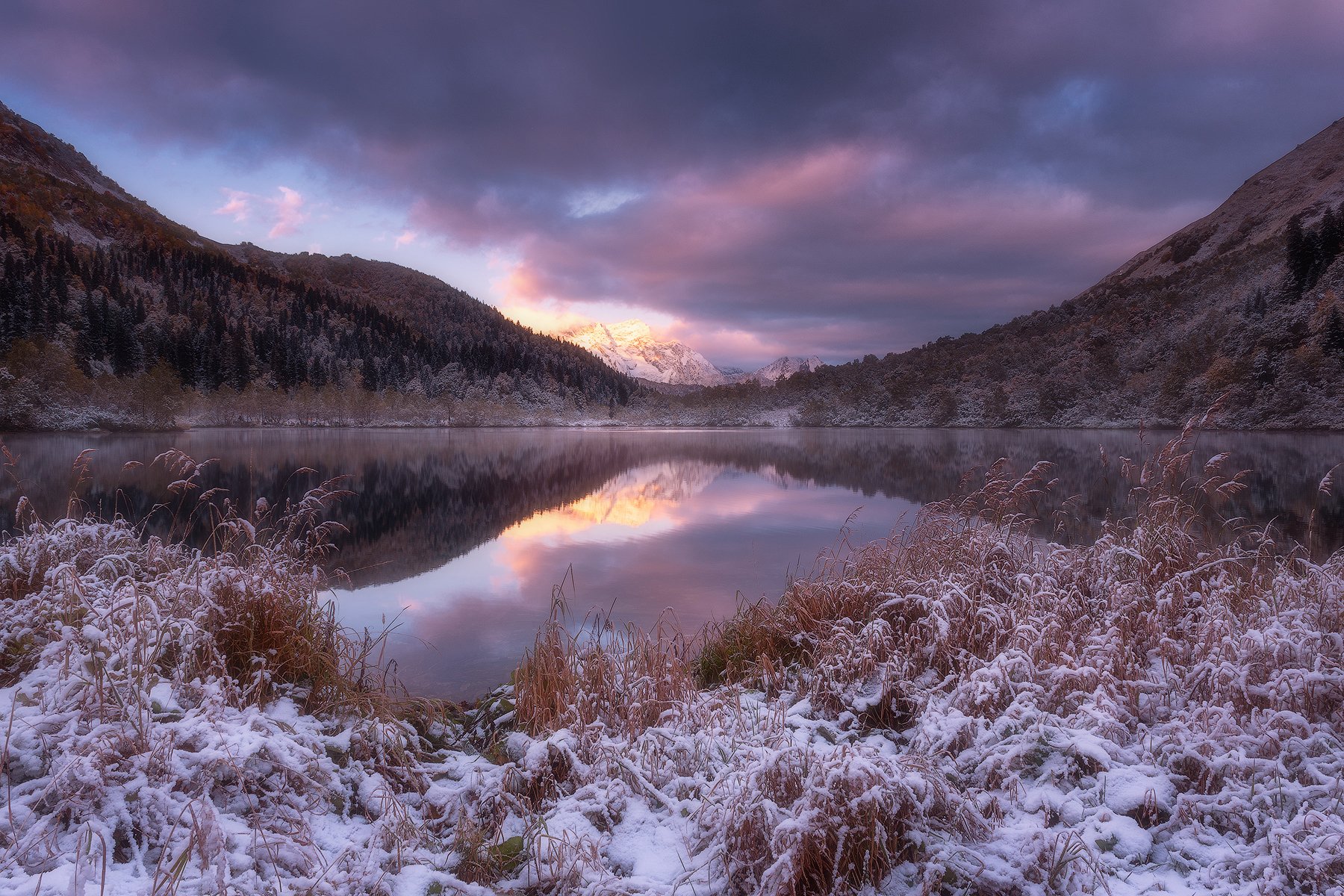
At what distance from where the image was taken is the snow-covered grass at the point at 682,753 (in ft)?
10.0

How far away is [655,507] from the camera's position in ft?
61.8

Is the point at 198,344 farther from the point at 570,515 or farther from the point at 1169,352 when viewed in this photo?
the point at 1169,352

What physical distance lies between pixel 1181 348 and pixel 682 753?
301ft

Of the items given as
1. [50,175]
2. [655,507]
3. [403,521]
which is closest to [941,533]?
[655,507]

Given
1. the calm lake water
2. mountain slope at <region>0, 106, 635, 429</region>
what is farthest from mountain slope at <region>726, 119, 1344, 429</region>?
mountain slope at <region>0, 106, 635, 429</region>

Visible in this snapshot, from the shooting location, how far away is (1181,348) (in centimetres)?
7369

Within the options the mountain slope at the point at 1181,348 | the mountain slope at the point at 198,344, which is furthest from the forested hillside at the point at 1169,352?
the mountain slope at the point at 198,344

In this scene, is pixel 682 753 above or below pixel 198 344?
below

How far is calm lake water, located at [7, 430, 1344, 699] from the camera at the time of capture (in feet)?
29.3

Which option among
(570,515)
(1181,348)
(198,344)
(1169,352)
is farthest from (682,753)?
(198,344)

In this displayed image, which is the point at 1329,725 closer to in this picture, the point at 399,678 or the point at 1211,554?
the point at 1211,554

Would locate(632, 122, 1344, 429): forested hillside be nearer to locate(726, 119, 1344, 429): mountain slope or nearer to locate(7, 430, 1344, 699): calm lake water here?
locate(726, 119, 1344, 429): mountain slope

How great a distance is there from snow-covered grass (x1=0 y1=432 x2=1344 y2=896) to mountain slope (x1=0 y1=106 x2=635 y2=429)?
57.0 meters

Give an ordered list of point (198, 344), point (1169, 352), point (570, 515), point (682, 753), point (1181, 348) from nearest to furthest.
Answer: point (682, 753), point (570, 515), point (1181, 348), point (1169, 352), point (198, 344)
